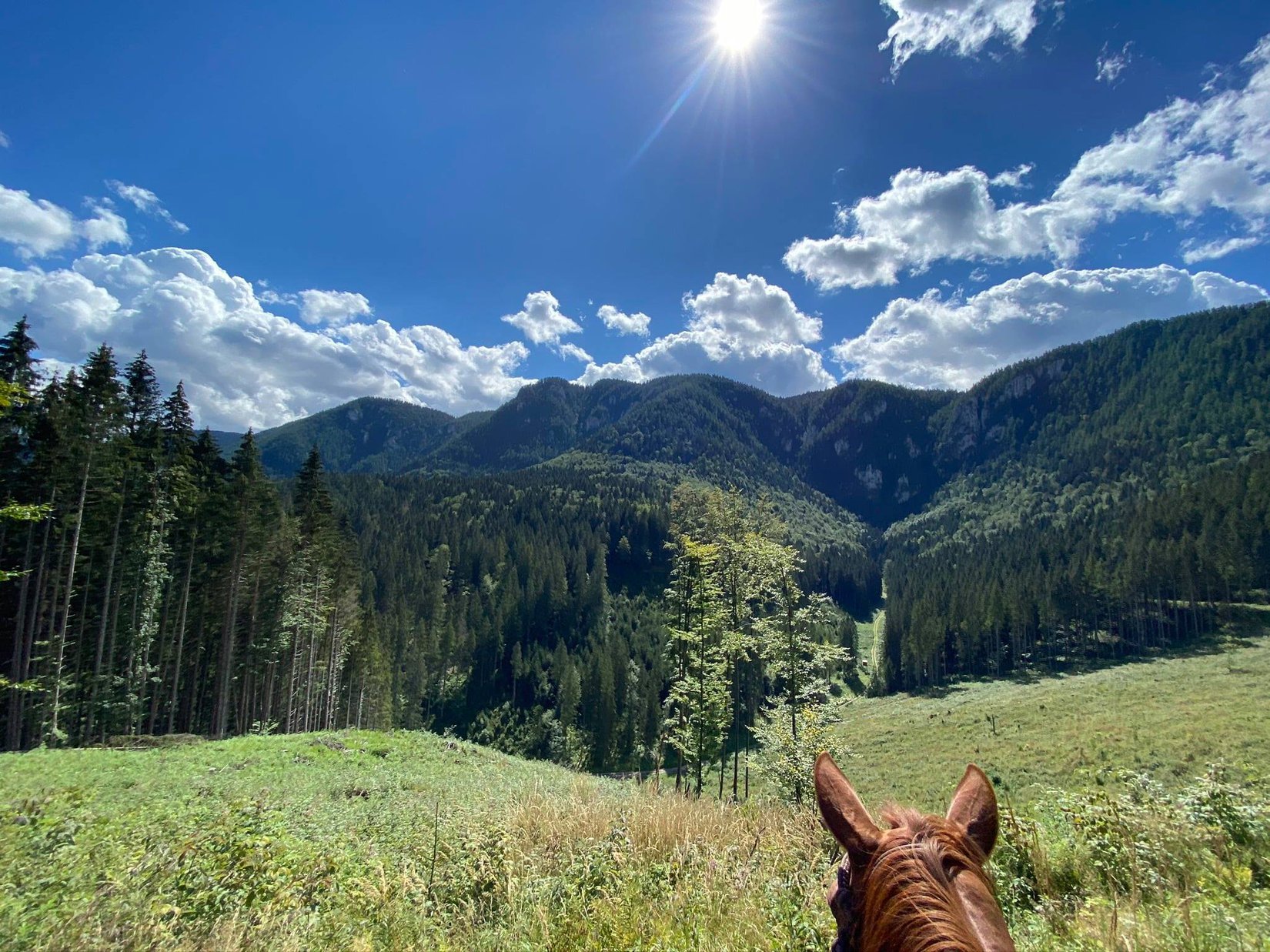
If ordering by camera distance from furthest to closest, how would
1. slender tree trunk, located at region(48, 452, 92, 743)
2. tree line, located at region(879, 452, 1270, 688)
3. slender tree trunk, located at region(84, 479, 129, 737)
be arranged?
tree line, located at region(879, 452, 1270, 688) → slender tree trunk, located at region(84, 479, 129, 737) → slender tree trunk, located at region(48, 452, 92, 743)

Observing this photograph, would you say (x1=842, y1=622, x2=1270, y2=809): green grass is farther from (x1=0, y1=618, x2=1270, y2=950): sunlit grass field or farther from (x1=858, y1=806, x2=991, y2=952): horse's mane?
(x1=858, y1=806, x2=991, y2=952): horse's mane

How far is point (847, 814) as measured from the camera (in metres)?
1.94

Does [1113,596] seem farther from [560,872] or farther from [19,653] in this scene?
[19,653]

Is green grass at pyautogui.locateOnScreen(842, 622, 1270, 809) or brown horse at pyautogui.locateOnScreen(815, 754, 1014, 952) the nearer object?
brown horse at pyautogui.locateOnScreen(815, 754, 1014, 952)

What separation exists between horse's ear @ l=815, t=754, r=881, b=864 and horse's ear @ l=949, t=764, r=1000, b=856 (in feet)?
0.96

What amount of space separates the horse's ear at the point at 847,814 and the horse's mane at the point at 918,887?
0.05 meters

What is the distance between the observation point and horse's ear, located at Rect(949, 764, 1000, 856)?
1856mm

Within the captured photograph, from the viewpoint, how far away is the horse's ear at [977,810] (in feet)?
6.09

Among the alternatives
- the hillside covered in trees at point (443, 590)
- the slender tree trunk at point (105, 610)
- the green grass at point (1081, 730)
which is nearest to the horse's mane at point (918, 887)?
the hillside covered in trees at point (443, 590)

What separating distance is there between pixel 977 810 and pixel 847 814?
461 millimetres

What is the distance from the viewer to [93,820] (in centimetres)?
799

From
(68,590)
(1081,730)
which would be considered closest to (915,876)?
(68,590)

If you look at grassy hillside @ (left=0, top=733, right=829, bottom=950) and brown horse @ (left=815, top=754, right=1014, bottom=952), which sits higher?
brown horse @ (left=815, top=754, right=1014, bottom=952)

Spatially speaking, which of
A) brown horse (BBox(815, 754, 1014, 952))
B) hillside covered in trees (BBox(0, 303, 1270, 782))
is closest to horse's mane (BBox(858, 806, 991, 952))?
brown horse (BBox(815, 754, 1014, 952))
